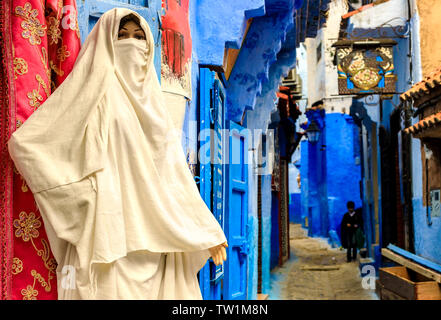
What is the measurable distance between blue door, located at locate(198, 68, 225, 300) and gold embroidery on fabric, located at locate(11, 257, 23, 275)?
1.76 m

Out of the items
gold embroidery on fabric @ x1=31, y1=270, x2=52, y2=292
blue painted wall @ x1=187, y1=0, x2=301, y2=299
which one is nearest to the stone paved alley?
blue painted wall @ x1=187, y1=0, x2=301, y2=299

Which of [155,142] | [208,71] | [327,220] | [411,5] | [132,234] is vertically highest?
[411,5]

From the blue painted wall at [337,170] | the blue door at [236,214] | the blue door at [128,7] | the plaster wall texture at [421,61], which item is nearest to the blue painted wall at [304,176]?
the blue painted wall at [337,170]

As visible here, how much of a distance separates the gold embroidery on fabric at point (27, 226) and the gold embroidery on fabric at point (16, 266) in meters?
0.09

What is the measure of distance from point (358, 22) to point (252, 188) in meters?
4.14

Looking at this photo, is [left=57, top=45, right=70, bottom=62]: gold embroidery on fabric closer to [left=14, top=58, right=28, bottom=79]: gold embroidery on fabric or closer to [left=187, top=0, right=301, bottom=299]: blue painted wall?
[left=14, top=58, right=28, bottom=79]: gold embroidery on fabric

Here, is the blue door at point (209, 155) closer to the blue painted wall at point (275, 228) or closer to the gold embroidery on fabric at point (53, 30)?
the gold embroidery on fabric at point (53, 30)

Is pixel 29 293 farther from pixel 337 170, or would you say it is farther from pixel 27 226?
pixel 337 170

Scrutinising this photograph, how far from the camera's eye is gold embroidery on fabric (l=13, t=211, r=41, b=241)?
79.3 inches

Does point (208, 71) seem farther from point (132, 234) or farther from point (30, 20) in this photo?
point (132, 234)

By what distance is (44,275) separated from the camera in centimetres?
203

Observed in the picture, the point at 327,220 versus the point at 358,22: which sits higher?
the point at 358,22
